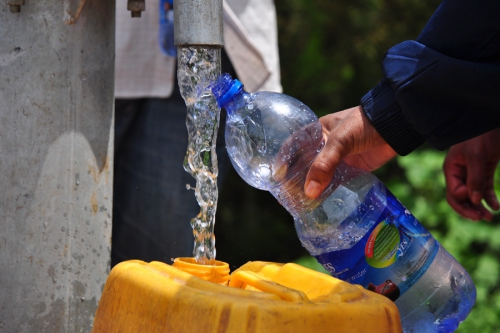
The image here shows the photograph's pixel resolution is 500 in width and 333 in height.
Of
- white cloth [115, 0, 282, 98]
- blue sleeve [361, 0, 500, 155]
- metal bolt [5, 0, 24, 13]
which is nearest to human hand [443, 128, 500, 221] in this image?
blue sleeve [361, 0, 500, 155]

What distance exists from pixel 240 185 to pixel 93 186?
3206mm

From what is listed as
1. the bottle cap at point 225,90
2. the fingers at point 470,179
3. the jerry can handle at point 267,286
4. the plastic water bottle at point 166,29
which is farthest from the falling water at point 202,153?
the plastic water bottle at point 166,29

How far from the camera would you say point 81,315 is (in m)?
1.66

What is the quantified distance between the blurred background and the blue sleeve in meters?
2.55

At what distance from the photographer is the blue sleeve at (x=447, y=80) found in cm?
167

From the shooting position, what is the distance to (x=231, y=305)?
4.12 feet

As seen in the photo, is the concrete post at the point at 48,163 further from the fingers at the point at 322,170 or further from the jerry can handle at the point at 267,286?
the fingers at the point at 322,170

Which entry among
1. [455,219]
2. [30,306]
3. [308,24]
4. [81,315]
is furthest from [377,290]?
[308,24]

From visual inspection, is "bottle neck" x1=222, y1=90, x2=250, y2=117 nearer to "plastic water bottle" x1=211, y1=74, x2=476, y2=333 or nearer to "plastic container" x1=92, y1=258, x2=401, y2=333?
"plastic water bottle" x1=211, y1=74, x2=476, y2=333

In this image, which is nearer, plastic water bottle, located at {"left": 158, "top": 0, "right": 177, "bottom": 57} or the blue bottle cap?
the blue bottle cap

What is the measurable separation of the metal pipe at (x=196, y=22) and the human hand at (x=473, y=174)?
124cm

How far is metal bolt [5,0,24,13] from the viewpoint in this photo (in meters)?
1.57

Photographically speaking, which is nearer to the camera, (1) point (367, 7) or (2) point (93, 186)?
(2) point (93, 186)

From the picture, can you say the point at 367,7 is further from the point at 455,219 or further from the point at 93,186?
the point at 93,186
